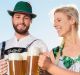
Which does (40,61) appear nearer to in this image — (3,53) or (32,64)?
(32,64)

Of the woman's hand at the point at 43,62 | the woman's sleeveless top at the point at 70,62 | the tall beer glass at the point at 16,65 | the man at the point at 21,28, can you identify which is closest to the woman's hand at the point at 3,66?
the tall beer glass at the point at 16,65

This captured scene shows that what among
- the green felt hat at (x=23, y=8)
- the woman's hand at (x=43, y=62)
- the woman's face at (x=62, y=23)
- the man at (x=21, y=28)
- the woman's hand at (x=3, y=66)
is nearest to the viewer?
the woman's hand at (x=43, y=62)

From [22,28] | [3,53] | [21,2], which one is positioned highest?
[21,2]

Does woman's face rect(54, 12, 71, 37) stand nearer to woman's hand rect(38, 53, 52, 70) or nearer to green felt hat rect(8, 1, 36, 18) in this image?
woman's hand rect(38, 53, 52, 70)

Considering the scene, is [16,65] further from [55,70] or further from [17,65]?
[55,70]

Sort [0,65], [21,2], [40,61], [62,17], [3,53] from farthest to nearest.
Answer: [21,2], [3,53], [62,17], [0,65], [40,61]

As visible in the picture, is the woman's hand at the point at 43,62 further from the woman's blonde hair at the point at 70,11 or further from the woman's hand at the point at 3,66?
the woman's blonde hair at the point at 70,11

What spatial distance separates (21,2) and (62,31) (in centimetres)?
101

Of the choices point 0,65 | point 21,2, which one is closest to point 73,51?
point 0,65

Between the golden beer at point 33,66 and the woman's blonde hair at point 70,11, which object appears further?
the woman's blonde hair at point 70,11

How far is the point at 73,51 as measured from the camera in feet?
7.22

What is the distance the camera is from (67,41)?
222 centimetres

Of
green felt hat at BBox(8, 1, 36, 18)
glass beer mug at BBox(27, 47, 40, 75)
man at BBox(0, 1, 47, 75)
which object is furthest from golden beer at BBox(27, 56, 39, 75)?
green felt hat at BBox(8, 1, 36, 18)

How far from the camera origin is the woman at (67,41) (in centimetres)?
212
